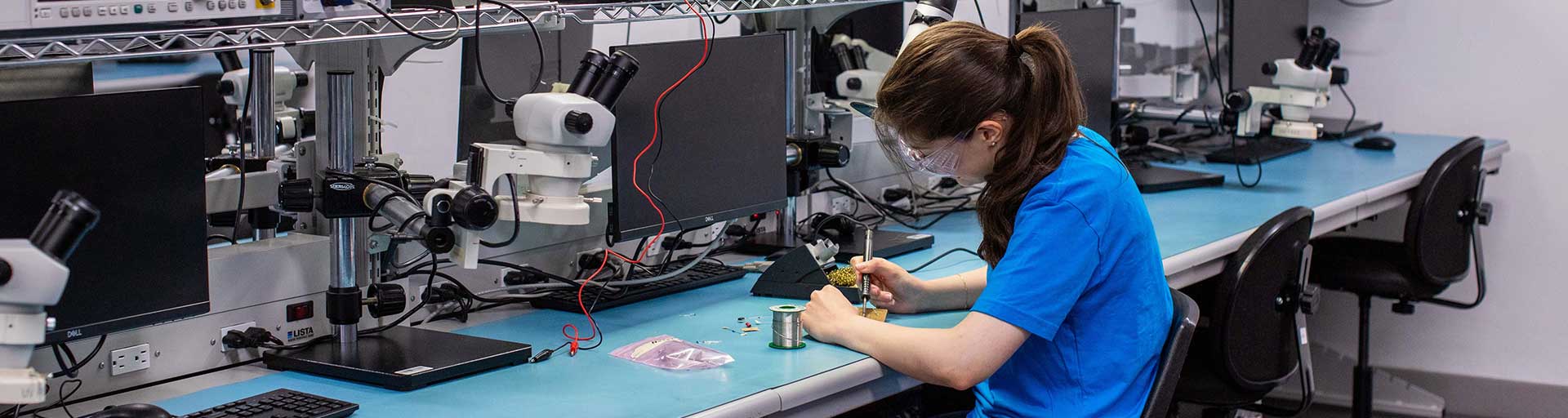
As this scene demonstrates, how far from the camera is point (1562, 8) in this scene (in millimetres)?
3914

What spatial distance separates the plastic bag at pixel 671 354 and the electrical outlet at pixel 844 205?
44.8 inches

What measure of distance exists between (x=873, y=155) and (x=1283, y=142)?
5.29ft

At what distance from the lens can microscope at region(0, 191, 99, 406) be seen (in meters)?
1.07

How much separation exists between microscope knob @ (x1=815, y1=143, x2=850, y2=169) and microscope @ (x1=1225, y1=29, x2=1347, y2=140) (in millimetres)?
1292

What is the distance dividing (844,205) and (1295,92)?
133 cm

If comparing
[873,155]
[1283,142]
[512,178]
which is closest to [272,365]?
[512,178]

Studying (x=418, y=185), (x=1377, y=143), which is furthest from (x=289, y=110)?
(x=1377, y=143)

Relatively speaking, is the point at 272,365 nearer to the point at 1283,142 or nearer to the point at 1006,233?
the point at 1006,233

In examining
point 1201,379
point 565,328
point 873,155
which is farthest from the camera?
point 873,155

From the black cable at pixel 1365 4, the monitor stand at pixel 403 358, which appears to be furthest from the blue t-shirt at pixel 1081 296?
the black cable at pixel 1365 4

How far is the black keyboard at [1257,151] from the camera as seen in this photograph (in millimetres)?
3656

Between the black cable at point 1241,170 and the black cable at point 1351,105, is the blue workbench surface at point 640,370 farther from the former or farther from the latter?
the black cable at point 1351,105

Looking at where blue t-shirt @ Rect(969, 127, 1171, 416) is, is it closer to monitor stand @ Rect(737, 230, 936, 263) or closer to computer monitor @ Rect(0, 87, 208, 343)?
monitor stand @ Rect(737, 230, 936, 263)

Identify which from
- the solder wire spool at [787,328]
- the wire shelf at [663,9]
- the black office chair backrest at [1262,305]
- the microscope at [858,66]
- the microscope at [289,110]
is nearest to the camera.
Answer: the solder wire spool at [787,328]
